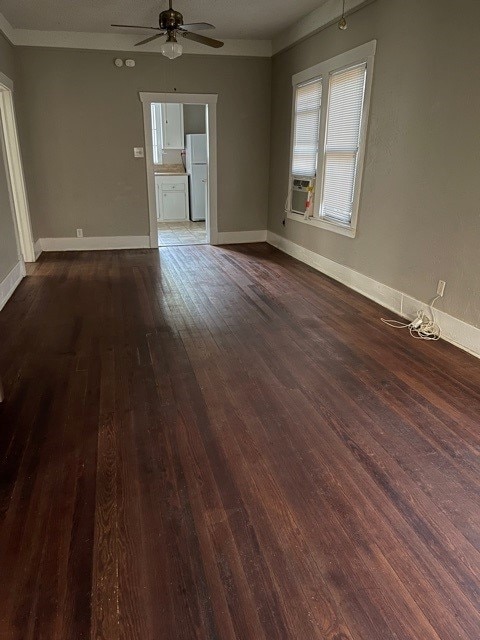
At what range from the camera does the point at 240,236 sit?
7230 mm

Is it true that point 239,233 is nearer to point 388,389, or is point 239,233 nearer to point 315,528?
point 388,389

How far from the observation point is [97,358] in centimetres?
308

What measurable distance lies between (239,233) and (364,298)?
3.24 meters

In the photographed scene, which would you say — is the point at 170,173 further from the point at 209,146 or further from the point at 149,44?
the point at 149,44

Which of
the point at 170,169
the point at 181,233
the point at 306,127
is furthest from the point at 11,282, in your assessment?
the point at 170,169

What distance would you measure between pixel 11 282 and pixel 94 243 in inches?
86.7

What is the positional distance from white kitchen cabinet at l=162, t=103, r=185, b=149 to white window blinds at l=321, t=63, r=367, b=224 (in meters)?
4.71

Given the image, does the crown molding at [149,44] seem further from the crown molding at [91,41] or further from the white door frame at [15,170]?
the white door frame at [15,170]

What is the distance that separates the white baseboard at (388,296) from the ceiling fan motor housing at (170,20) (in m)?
2.83

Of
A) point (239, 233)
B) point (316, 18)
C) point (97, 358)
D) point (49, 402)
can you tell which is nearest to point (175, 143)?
point (239, 233)

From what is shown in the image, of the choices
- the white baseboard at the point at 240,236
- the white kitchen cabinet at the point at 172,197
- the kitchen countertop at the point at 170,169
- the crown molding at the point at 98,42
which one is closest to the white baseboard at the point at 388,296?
the white baseboard at the point at 240,236

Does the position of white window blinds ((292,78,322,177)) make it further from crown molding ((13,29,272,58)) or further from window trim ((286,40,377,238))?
crown molding ((13,29,272,58))

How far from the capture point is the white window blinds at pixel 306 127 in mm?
5320

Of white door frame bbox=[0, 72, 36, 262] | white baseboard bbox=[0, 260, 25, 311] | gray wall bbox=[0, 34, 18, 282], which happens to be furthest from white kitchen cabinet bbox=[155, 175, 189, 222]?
white baseboard bbox=[0, 260, 25, 311]
